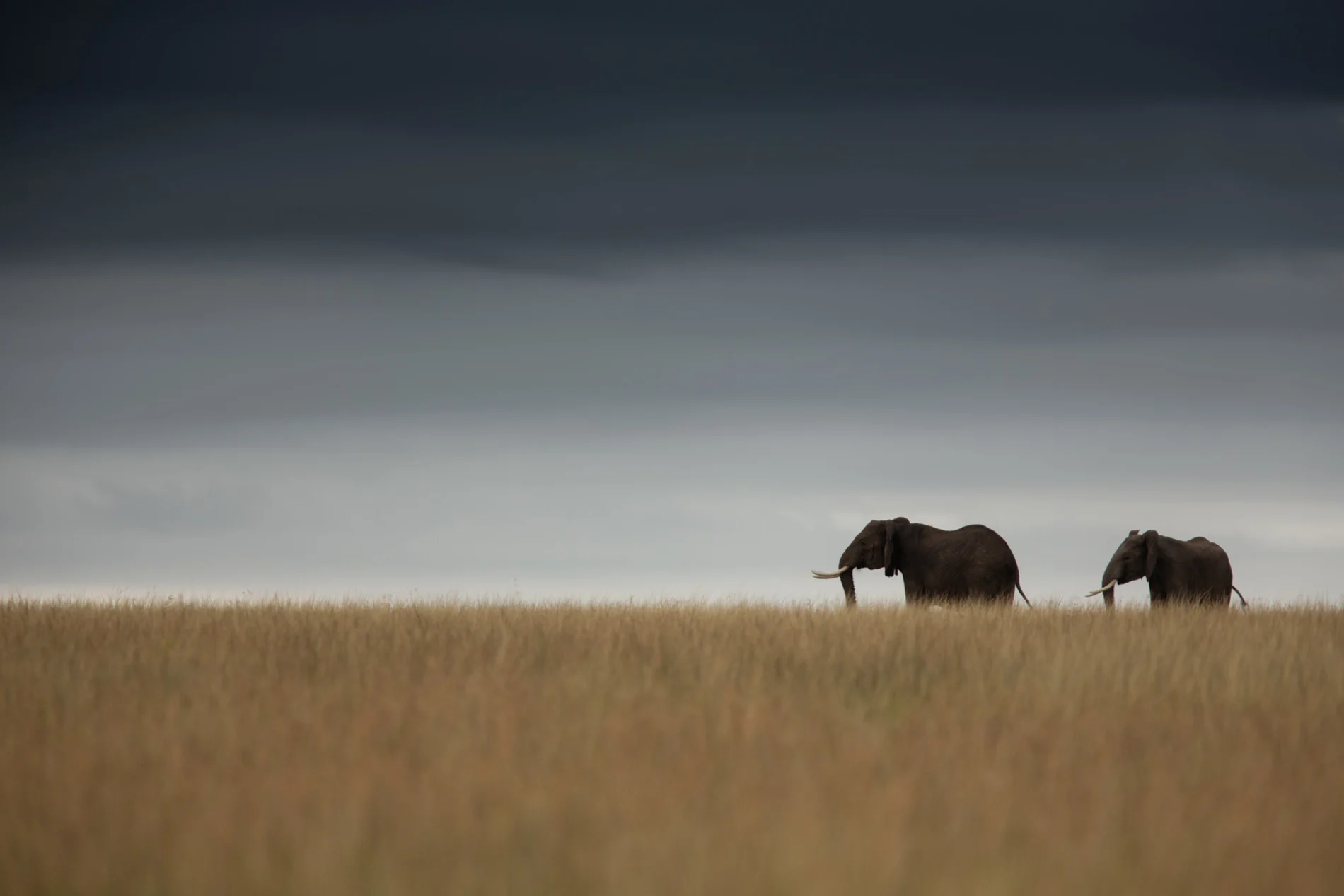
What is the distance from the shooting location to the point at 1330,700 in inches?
366

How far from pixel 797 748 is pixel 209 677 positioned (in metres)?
4.78

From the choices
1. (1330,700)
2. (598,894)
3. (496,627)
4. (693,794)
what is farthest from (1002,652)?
(598,894)

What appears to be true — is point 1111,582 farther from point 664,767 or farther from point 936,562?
point 664,767

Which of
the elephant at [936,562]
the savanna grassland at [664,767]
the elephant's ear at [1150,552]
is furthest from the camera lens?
the elephant's ear at [1150,552]

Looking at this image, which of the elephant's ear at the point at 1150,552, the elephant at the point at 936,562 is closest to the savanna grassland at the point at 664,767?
the elephant at the point at 936,562

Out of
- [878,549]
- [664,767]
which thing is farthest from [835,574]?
[664,767]

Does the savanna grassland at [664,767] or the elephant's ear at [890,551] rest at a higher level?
the elephant's ear at [890,551]

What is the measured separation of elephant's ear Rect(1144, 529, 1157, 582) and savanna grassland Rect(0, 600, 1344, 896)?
10.2 metres

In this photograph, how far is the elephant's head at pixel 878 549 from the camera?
74.0 feet

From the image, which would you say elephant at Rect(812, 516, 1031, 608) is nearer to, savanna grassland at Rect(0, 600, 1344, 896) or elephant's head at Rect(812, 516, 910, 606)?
elephant's head at Rect(812, 516, 910, 606)

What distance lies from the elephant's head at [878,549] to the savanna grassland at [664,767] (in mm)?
10426

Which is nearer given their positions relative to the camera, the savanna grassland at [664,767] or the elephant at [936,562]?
the savanna grassland at [664,767]

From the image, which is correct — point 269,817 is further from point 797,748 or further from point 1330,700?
point 1330,700

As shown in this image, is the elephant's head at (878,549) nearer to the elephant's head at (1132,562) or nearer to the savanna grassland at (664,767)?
the elephant's head at (1132,562)
